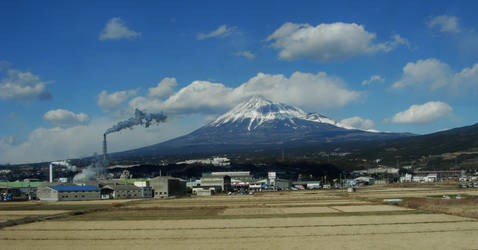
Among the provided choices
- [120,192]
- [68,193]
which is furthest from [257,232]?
[120,192]

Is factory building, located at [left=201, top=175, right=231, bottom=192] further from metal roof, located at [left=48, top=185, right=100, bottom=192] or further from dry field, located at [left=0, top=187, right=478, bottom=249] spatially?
dry field, located at [left=0, top=187, right=478, bottom=249]

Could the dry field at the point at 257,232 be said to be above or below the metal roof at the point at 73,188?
below

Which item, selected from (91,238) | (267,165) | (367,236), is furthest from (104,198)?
(267,165)

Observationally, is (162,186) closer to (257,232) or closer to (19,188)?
(19,188)

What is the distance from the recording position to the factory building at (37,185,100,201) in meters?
73.6

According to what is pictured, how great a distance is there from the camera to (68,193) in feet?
244

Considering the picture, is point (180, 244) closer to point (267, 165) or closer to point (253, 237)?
point (253, 237)

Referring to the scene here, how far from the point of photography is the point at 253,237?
27203mm

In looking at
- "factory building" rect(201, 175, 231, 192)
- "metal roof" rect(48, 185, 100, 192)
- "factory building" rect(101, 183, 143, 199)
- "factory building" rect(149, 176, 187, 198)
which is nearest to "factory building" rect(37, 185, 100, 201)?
"metal roof" rect(48, 185, 100, 192)

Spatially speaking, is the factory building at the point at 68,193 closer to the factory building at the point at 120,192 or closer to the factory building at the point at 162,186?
the factory building at the point at 120,192

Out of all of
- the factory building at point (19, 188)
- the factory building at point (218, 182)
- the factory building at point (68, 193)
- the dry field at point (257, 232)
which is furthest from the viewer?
the factory building at point (218, 182)

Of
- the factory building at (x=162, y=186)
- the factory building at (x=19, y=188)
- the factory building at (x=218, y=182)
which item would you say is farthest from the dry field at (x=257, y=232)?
the factory building at (x=218, y=182)

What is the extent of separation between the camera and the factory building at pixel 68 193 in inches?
2896

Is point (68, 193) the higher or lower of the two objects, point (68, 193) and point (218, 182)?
the higher
